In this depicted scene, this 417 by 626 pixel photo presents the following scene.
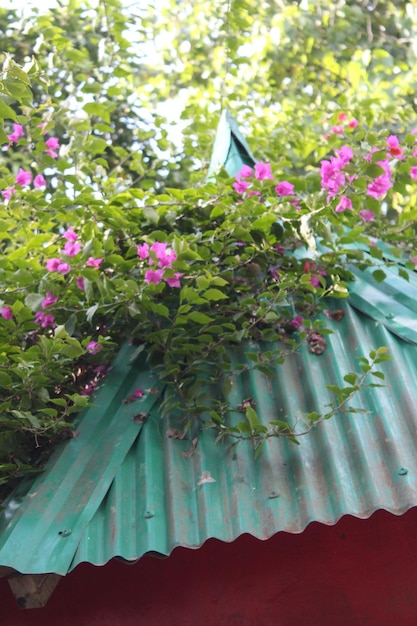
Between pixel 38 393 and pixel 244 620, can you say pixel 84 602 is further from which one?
pixel 38 393

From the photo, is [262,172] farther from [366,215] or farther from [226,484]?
[226,484]

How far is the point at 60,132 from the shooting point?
661cm

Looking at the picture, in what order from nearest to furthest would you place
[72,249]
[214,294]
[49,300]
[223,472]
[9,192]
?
[223,472] → [214,294] → [49,300] → [72,249] → [9,192]

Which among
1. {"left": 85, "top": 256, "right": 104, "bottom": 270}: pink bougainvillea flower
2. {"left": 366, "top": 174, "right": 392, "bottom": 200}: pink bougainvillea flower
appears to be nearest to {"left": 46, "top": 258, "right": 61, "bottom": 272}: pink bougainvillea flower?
{"left": 85, "top": 256, "right": 104, "bottom": 270}: pink bougainvillea flower

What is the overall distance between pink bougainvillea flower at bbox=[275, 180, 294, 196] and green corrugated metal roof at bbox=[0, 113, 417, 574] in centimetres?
57

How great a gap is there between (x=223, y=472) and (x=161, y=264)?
726 mm

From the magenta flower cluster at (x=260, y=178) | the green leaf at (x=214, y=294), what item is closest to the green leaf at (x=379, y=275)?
the magenta flower cluster at (x=260, y=178)

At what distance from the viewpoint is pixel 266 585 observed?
8.21 feet

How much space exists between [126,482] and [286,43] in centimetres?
564

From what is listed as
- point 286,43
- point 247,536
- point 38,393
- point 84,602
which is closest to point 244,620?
point 247,536

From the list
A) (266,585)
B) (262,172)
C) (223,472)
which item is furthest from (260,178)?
(266,585)

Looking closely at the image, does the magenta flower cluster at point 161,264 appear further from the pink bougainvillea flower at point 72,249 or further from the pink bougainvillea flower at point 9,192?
the pink bougainvillea flower at point 9,192

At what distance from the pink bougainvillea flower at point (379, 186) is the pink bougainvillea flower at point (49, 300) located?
1160 mm

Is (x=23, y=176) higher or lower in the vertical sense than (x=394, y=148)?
higher
